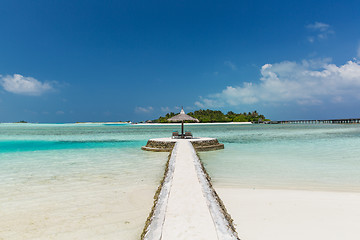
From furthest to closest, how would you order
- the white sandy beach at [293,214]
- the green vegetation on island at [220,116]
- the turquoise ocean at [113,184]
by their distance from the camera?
the green vegetation on island at [220,116], the turquoise ocean at [113,184], the white sandy beach at [293,214]

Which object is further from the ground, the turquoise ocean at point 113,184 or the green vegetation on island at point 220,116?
the green vegetation on island at point 220,116

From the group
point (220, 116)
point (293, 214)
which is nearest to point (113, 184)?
point (293, 214)

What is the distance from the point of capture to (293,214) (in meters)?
4.50

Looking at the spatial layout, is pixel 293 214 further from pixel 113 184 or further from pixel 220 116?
pixel 220 116

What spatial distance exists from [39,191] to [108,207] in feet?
8.20

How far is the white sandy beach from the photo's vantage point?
12.3 feet

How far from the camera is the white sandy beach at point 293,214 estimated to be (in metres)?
3.74

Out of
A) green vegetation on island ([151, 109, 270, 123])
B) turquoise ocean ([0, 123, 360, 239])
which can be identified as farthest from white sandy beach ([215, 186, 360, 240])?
green vegetation on island ([151, 109, 270, 123])

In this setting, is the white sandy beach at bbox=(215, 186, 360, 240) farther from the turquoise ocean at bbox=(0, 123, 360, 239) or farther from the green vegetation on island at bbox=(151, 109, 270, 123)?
the green vegetation on island at bbox=(151, 109, 270, 123)

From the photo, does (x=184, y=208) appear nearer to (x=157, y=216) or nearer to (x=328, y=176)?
(x=157, y=216)

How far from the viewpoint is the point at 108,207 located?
5098 millimetres

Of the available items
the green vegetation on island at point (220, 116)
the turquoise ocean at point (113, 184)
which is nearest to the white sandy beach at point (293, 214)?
the turquoise ocean at point (113, 184)

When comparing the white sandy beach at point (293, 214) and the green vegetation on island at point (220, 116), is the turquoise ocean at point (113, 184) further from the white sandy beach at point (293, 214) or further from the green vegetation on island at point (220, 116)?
the green vegetation on island at point (220, 116)

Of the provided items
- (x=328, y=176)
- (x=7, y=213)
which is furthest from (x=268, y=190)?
(x=7, y=213)
